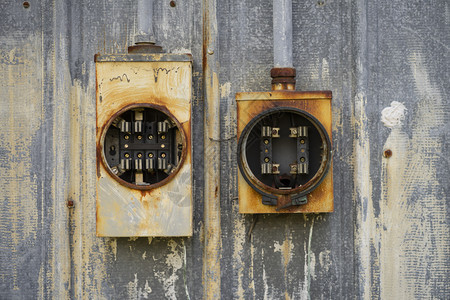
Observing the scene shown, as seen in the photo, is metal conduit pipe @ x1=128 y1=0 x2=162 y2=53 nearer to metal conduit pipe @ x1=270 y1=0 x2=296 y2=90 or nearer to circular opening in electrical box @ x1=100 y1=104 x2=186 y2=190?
circular opening in electrical box @ x1=100 y1=104 x2=186 y2=190

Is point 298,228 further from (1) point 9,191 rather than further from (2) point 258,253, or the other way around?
(1) point 9,191

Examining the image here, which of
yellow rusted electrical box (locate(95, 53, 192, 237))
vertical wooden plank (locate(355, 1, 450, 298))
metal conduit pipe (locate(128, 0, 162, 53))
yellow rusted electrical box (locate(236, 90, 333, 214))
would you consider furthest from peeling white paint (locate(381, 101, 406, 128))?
metal conduit pipe (locate(128, 0, 162, 53))

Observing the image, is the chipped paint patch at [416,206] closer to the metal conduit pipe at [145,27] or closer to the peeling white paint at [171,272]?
the peeling white paint at [171,272]

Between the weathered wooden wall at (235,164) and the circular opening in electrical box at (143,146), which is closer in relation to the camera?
the circular opening in electrical box at (143,146)

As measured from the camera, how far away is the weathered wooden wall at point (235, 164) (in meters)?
1.83

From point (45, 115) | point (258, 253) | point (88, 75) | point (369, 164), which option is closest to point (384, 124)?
point (369, 164)

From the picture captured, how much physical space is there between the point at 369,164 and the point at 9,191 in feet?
4.30

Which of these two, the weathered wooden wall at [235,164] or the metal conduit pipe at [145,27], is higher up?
the metal conduit pipe at [145,27]

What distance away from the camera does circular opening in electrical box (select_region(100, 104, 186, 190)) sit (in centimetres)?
171

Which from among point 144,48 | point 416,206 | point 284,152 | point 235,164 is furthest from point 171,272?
point 416,206

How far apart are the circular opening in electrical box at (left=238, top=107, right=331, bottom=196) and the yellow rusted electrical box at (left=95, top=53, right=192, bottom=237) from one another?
0.70ft

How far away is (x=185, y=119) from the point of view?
1715mm

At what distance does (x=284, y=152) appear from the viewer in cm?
175

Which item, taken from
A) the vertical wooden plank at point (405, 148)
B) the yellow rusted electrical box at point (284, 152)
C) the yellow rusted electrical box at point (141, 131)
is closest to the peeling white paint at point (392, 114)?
the vertical wooden plank at point (405, 148)
